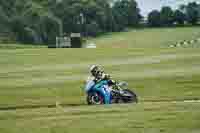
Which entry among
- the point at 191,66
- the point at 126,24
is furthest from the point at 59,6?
the point at 191,66

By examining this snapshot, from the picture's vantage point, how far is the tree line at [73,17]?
7262 cm

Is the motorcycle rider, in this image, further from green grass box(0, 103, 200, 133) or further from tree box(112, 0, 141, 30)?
tree box(112, 0, 141, 30)

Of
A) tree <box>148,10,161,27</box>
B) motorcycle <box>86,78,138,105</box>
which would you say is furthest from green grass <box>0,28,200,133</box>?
tree <box>148,10,161,27</box>

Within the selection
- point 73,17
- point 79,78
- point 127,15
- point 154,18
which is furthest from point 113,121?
point 127,15

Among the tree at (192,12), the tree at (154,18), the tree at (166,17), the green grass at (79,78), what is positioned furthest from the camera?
the tree at (154,18)

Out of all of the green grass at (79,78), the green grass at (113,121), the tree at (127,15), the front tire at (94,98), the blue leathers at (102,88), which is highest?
the green grass at (113,121)

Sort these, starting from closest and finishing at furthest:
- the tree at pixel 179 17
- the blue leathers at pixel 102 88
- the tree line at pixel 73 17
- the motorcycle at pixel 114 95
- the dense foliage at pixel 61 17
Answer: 1. the motorcycle at pixel 114 95
2. the blue leathers at pixel 102 88
3. the tree line at pixel 73 17
4. the dense foliage at pixel 61 17
5. the tree at pixel 179 17

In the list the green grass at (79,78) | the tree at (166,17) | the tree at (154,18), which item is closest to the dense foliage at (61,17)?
the tree at (154,18)

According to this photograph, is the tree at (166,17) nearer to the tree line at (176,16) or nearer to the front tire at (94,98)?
the tree line at (176,16)

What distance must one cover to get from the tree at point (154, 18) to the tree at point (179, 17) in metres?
2.37

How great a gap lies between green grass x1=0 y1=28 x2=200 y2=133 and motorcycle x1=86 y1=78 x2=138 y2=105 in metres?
0.46

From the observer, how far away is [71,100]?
16.7 meters

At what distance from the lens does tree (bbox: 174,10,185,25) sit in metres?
76.4

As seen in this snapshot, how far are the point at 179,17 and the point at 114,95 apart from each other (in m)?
64.2
